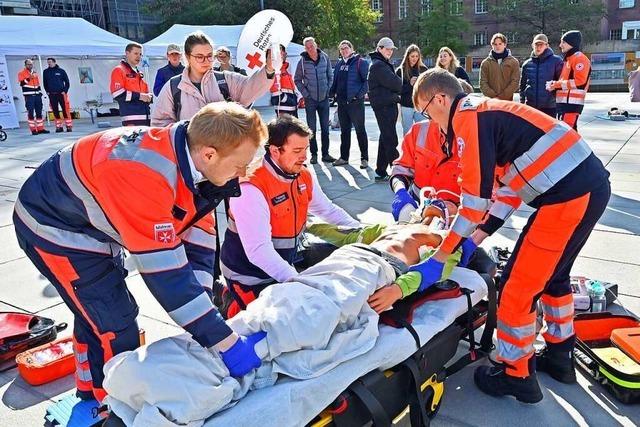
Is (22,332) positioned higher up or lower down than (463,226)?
lower down

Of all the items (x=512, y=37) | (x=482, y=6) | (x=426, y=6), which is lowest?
(x=512, y=37)

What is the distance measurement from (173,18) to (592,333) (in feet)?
129

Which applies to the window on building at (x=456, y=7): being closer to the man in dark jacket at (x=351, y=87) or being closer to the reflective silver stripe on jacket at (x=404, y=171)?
the man in dark jacket at (x=351, y=87)

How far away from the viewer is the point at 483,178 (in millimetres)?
2330

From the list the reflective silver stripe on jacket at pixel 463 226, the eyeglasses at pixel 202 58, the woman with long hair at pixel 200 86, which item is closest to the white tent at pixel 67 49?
the woman with long hair at pixel 200 86

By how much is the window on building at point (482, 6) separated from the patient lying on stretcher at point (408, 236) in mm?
51324

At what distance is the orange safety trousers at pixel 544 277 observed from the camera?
8.01ft

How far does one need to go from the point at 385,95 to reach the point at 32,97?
11323 millimetres

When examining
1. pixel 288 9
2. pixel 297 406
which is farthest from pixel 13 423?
pixel 288 9

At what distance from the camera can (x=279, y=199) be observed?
299 cm

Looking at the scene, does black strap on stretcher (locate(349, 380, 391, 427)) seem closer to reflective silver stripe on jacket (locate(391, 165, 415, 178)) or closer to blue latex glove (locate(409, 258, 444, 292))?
blue latex glove (locate(409, 258, 444, 292))

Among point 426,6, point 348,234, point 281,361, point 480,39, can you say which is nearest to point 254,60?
point 348,234

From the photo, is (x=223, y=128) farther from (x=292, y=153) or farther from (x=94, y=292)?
(x=292, y=153)

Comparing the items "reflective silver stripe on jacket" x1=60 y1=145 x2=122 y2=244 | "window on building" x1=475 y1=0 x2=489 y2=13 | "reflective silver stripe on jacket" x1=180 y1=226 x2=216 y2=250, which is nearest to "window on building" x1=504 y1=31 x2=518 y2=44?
"window on building" x1=475 y1=0 x2=489 y2=13
